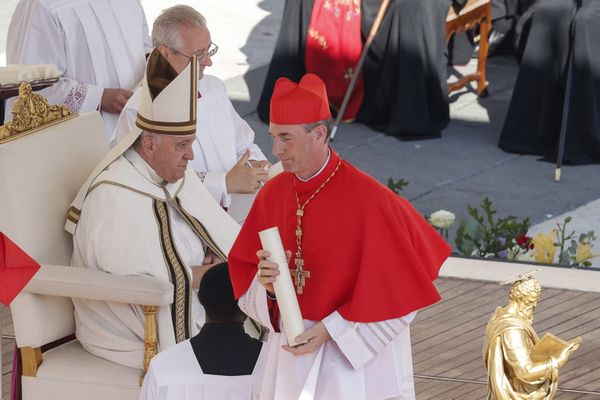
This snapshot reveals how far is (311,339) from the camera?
3.20 metres

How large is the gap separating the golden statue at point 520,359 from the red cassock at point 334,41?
17.2ft

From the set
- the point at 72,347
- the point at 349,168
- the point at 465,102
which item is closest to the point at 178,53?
the point at 72,347

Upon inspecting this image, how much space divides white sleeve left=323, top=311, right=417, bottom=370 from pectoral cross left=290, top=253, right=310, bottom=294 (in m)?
0.11

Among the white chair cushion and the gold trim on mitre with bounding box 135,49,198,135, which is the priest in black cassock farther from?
the gold trim on mitre with bounding box 135,49,198,135

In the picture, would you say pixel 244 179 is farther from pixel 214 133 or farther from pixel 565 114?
pixel 565 114

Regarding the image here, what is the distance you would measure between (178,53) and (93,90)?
723 millimetres

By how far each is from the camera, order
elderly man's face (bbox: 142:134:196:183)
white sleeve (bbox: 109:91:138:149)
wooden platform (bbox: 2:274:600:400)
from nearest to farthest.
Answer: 1. elderly man's face (bbox: 142:134:196:183)
2. wooden platform (bbox: 2:274:600:400)
3. white sleeve (bbox: 109:91:138:149)

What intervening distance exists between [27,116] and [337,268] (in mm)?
1373

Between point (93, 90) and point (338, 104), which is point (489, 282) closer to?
point (93, 90)

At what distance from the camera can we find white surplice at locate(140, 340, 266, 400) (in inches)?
128

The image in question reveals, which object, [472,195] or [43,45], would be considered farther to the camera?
[472,195]

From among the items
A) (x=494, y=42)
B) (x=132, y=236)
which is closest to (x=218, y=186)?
(x=132, y=236)

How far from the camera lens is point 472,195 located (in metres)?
7.16

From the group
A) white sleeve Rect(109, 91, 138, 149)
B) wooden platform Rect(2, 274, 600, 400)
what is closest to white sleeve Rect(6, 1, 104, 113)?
white sleeve Rect(109, 91, 138, 149)
